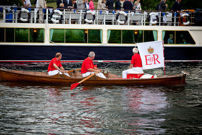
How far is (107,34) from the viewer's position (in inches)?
1156

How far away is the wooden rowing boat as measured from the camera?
57.4ft

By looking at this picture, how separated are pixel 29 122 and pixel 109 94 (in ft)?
17.0

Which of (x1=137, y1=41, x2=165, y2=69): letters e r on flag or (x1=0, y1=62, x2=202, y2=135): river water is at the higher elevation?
(x1=137, y1=41, x2=165, y2=69): letters e r on flag

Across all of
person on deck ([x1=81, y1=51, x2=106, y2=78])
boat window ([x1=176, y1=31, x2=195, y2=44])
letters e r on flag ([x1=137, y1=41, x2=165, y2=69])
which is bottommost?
person on deck ([x1=81, y1=51, x2=106, y2=78])

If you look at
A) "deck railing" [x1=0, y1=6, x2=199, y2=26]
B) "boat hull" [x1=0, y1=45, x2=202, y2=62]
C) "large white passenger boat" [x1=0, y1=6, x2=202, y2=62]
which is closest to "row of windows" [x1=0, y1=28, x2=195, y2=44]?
"large white passenger boat" [x1=0, y1=6, x2=202, y2=62]

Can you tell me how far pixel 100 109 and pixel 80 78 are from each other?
5109 millimetres

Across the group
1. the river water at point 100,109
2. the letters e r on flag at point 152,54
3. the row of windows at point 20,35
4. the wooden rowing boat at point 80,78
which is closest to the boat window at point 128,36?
the row of windows at point 20,35

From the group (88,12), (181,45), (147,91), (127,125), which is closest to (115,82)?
(147,91)

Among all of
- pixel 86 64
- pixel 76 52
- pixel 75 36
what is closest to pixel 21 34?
pixel 75 36

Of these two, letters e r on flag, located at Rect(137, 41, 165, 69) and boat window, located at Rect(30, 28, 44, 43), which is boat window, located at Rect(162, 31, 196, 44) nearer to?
boat window, located at Rect(30, 28, 44, 43)

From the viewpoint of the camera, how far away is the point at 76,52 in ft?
95.3

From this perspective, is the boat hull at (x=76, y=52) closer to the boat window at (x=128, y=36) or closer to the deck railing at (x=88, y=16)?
the boat window at (x=128, y=36)

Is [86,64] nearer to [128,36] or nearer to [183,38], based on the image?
[128,36]

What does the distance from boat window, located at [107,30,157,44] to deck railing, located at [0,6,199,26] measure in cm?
60
